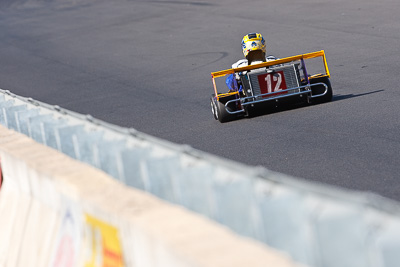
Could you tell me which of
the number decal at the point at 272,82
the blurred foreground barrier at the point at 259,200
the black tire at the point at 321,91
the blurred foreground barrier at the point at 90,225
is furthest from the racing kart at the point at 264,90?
the blurred foreground barrier at the point at 259,200

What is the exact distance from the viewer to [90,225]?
4.84 meters

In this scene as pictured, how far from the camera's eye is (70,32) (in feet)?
97.5

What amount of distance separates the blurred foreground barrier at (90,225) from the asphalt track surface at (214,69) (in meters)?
2.92

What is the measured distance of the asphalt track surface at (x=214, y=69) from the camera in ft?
31.8

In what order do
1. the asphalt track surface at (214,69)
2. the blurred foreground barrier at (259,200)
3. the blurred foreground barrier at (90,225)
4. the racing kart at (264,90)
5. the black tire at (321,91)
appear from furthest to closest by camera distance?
A: the black tire at (321,91) < the racing kart at (264,90) < the asphalt track surface at (214,69) < the blurred foreground barrier at (90,225) < the blurred foreground barrier at (259,200)

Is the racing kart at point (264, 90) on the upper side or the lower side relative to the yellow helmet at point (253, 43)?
lower

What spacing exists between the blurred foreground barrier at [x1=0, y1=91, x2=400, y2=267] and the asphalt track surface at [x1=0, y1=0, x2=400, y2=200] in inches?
106

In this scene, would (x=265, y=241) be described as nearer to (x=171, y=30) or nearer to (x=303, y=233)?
(x=303, y=233)

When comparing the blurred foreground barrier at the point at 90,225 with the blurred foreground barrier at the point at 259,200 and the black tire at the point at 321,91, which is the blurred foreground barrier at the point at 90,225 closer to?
the blurred foreground barrier at the point at 259,200

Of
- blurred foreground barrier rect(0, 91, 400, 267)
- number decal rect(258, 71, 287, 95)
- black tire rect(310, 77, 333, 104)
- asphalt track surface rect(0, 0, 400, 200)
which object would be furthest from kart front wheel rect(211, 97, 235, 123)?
blurred foreground barrier rect(0, 91, 400, 267)

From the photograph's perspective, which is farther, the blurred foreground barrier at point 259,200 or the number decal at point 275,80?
the number decal at point 275,80

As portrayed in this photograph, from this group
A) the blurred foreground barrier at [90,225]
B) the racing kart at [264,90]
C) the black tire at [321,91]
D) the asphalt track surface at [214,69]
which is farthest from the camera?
the black tire at [321,91]

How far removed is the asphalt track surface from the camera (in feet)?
31.8

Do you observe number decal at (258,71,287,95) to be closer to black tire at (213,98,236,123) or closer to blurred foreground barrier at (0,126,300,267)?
black tire at (213,98,236,123)
